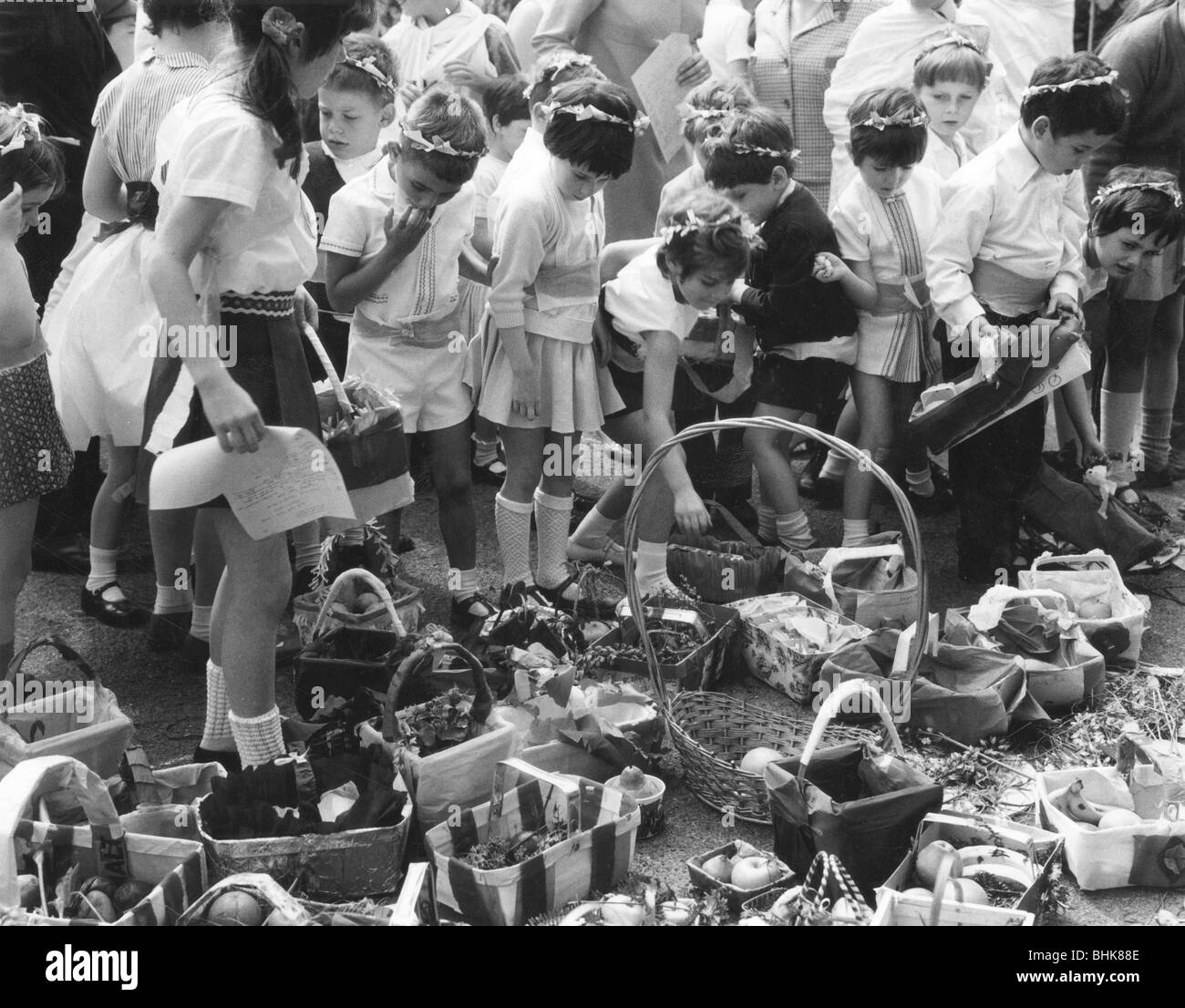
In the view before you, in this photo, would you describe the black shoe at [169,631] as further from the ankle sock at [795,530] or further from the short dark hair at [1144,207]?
the short dark hair at [1144,207]

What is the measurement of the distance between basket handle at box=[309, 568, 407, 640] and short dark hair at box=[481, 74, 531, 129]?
2.14m

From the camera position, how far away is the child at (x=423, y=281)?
4023 mm

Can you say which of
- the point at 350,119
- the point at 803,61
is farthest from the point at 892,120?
the point at 350,119

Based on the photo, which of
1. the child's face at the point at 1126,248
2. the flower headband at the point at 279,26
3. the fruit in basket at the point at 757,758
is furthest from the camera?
the child's face at the point at 1126,248

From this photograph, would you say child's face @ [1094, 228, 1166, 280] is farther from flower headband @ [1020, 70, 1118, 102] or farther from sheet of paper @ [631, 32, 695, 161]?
sheet of paper @ [631, 32, 695, 161]

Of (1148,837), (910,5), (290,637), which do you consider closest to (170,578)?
(290,637)

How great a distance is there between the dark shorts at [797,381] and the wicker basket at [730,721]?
135 cm

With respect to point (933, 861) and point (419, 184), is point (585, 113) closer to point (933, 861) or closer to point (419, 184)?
point (419, 184)

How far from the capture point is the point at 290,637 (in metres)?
4.33

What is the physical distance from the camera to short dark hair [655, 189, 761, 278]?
4336 millimetres

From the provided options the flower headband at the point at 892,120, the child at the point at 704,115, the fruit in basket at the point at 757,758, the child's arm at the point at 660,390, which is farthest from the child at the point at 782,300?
the fruit in basket at the point at 757,758

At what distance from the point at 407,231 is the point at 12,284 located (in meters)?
1.18

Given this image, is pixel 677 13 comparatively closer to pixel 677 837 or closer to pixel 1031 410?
pixel 1031 410

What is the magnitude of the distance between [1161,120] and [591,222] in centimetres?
263
